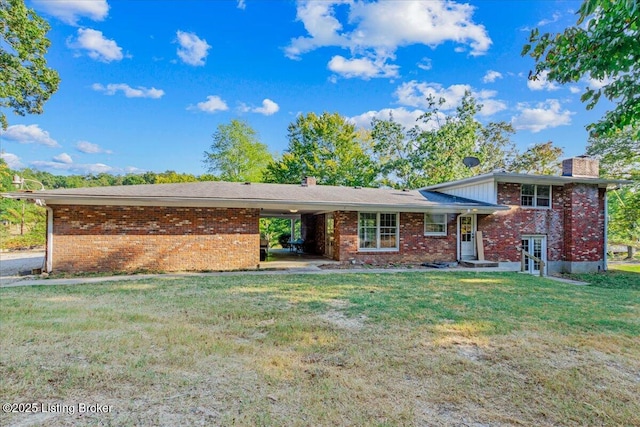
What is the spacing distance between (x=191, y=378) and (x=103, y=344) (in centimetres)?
171

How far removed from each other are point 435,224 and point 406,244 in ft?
5.39

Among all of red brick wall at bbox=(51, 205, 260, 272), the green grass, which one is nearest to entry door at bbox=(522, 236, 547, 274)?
the green grass

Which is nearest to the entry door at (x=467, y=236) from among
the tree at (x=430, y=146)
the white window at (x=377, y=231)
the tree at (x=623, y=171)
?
the white window at (x=377, y=231)

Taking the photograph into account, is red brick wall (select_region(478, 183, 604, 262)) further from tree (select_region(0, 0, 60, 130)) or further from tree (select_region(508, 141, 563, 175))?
tree (select_region(0, 0, 60, 130))

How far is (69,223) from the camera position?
10703 millimetres

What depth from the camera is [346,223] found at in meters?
13.5

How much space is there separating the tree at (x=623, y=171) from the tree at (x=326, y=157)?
15.9 metres

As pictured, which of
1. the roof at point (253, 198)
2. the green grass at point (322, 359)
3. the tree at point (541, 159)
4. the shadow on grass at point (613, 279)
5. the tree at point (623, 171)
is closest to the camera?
the green grass at point (322, 359)

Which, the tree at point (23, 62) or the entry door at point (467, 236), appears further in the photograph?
the entry door at point (467, 236)

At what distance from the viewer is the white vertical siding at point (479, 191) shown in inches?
560

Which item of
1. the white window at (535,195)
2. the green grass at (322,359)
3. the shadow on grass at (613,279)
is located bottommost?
the shadow on grass at (613,279)

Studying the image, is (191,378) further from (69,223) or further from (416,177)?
(416,177)

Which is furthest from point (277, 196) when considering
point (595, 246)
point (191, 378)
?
point (595, 246)

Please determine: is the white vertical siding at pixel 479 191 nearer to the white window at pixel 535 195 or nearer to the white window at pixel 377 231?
the white window at pixel 535 195
